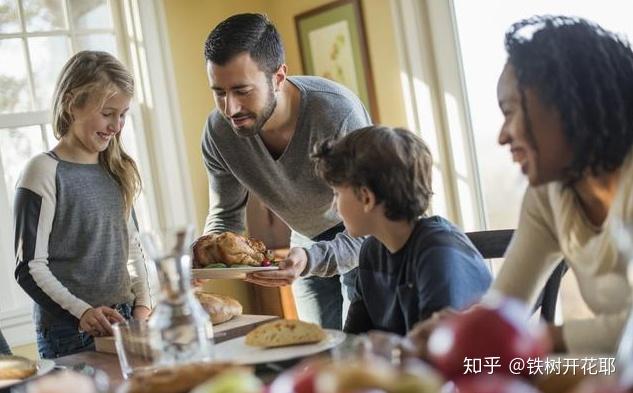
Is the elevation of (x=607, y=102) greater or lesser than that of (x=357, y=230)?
greater

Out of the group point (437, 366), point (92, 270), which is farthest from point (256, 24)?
point (437, 366)

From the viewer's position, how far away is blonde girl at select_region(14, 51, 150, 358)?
8.79 ft

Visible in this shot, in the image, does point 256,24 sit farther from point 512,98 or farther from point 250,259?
point 512,98

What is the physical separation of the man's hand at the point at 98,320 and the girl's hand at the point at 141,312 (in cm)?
26

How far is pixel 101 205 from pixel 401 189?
3.77 ft

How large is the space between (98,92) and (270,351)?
1.35 meters

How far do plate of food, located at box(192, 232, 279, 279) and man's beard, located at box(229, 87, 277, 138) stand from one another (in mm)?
317

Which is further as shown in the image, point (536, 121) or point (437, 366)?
point (536, 121)

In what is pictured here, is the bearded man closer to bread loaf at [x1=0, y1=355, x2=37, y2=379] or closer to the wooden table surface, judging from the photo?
the wooden table surface

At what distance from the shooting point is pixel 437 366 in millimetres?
981

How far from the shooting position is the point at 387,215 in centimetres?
208

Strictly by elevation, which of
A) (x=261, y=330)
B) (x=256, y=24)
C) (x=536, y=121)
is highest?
(x=256, y=24)

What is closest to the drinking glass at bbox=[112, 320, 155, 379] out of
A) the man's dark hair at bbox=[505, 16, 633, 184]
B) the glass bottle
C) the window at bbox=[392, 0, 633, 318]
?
the glass bottle

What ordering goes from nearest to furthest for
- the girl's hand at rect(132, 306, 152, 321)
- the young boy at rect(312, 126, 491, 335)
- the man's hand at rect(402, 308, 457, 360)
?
the man's hand at rect(402, 308, 457, 360), the young boy at rect(312, 126, 491, 335), the girl's hand at rect(132, 306, 152, 321)
